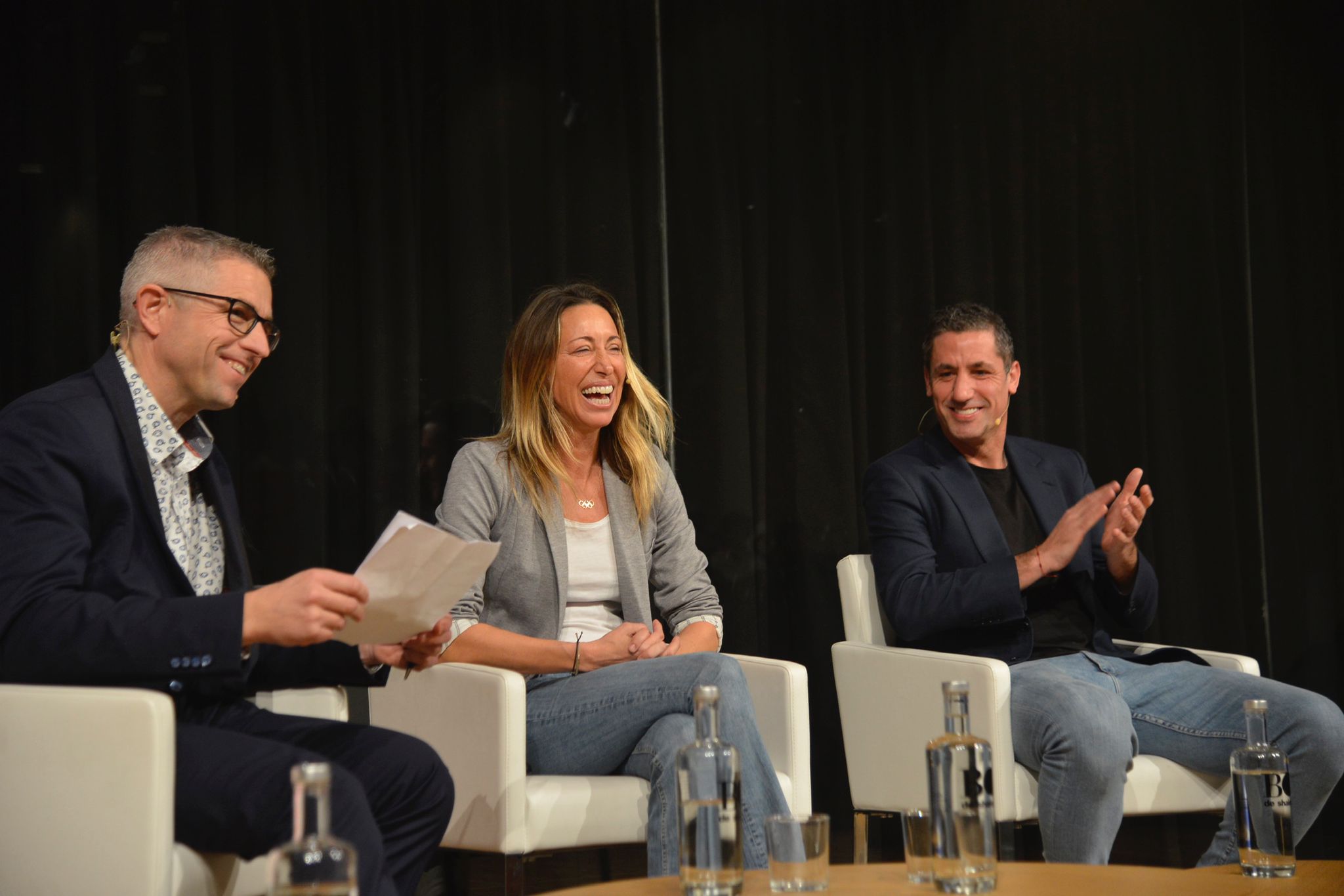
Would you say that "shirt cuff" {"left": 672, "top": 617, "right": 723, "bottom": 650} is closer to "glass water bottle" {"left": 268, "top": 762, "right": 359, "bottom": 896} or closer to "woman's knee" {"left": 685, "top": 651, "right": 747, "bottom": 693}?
"woman's knee" {"left": 685, "top": 651, "right": 747, "bottom": 693}

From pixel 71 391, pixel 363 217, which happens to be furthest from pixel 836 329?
pixel 71 391

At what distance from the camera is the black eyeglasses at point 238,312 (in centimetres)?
214

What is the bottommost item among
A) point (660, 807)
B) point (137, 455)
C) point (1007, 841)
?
point (1007, 841)

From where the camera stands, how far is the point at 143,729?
1747mm

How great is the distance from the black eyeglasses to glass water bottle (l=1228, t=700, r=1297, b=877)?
1.59 meters

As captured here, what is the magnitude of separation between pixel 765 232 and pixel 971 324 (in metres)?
0.83

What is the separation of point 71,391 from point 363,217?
1.38 m

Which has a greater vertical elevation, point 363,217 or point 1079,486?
point 363,217

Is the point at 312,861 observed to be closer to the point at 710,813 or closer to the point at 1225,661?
the point at 710,813

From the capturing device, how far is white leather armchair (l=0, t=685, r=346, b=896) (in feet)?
5.74

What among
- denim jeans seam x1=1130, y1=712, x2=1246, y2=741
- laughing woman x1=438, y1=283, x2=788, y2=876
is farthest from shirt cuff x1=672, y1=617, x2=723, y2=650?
denim jeans seam x1=1130, y1=712, x2=1246, y2=741

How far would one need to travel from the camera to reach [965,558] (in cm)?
298

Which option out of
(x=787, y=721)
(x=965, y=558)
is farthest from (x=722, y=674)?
(x=965, y=558)

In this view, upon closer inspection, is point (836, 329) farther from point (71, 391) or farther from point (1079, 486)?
point (71, 391)
